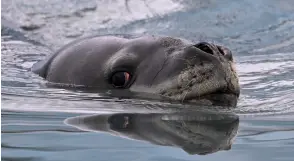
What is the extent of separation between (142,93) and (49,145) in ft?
4.58

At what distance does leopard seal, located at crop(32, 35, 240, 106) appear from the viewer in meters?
3.95

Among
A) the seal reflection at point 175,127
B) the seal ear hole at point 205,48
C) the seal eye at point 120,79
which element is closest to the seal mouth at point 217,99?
the seal ear hole at point 205,48

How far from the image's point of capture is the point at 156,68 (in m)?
4.09

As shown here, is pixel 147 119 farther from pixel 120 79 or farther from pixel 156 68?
pixel 120 79

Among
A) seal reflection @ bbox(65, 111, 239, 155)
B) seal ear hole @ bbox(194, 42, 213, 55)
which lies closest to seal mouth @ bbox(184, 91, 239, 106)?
seal ear hole @ bbox(194, 42, 213, 55)

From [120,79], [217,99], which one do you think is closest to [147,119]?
[217,99]

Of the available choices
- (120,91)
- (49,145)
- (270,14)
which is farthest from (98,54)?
(270,14)

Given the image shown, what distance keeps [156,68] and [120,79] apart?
0.40 metres

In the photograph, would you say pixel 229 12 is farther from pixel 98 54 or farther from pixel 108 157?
pixel 108 157

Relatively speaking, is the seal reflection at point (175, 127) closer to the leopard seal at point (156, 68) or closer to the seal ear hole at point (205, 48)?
the leopard seal at point (156, 68)

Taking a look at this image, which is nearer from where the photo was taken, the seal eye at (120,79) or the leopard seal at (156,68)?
the leopard seal at (156,68)

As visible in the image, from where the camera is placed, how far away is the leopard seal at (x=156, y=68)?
3.95 metres

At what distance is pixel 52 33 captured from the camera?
30.9 ft

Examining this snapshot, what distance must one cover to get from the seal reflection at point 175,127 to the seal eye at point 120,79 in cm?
88
